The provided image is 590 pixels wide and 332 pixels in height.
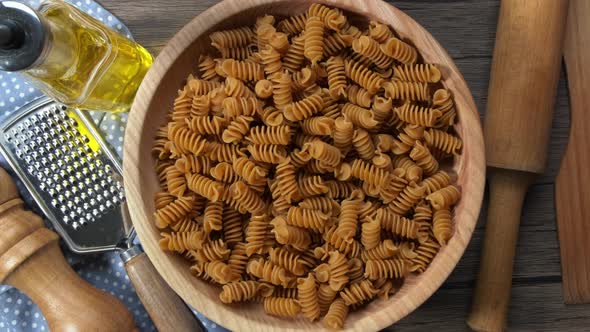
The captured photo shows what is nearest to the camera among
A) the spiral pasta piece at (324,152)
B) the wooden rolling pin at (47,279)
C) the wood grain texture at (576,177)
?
the spiral pasta piece at (324,152)

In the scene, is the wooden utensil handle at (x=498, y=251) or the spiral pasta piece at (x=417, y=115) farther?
the wooden utensil handle at (x=498, y=251)

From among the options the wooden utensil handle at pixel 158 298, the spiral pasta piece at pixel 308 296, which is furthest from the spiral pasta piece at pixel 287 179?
the wooden utensil handle at pixel 158 298

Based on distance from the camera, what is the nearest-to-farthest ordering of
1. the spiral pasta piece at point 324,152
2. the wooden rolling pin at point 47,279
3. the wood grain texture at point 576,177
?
the spiral pasta piece at point 324,152
the wooden rolling pin at point 47,279
the wood grain texture at point 576,177

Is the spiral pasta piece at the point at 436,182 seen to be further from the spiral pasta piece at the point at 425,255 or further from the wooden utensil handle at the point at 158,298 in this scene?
the wooden utensil handle at the point at 158,298

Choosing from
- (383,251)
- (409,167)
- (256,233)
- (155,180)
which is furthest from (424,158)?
(155,180)

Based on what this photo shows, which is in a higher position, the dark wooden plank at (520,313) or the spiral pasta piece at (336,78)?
the spiral pasta piece at (336,78)

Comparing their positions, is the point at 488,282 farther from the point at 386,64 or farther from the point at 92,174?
the point at 92,174

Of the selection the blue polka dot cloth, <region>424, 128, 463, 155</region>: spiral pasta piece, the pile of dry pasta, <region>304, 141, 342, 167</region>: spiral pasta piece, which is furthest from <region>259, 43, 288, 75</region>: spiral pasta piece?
the blue polka dot cloth

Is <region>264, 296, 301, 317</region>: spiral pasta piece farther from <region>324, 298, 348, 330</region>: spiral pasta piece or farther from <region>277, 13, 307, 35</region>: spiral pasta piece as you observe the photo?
<region>277, 13, 307, 35</region>: spiral pasta piece
